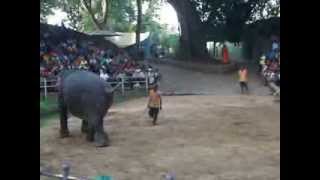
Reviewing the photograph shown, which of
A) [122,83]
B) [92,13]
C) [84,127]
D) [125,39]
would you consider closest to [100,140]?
[84,127]

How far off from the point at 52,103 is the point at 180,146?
417cm

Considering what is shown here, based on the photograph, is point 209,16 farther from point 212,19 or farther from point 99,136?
point 99,136

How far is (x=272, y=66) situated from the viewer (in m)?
14.4

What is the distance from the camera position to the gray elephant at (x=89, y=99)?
7023 mm

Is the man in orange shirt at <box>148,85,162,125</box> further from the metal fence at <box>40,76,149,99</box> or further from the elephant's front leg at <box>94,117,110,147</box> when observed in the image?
the metal fence at <box>40,76,149,99</box>

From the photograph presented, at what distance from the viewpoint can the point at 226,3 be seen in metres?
17.1

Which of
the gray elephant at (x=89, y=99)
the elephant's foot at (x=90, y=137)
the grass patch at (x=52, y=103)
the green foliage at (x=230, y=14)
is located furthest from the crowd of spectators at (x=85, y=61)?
the elephant's foot at (x=90, y=137)

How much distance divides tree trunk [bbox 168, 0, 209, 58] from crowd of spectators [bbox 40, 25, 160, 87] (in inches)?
99.7

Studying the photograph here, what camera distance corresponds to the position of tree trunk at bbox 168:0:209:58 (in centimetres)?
1764

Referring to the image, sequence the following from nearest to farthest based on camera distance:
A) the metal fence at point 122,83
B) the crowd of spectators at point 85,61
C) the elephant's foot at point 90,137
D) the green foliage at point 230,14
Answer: the elephant's foot at point 90,137 → the metal fence at point 122,83 → the crowd of spectators at point 85,61 → the green foliage at point 230,14

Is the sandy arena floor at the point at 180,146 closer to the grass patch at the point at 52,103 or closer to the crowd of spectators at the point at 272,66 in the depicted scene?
the grass patch at the point at 52,103

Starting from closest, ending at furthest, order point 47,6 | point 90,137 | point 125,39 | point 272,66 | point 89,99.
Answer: point 89,99, point 90,137, point 272,66, point 47,6, point 125,39

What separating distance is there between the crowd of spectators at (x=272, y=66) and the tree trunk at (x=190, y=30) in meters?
2.68
